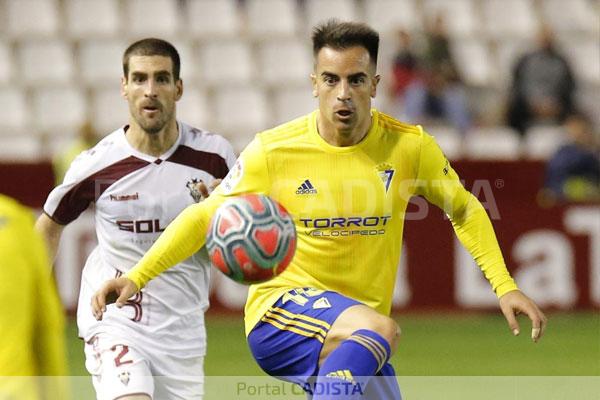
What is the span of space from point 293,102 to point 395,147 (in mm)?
10496

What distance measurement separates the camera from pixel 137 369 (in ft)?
21.4

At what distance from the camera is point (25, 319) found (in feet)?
12.8

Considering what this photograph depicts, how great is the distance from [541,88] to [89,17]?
578cm

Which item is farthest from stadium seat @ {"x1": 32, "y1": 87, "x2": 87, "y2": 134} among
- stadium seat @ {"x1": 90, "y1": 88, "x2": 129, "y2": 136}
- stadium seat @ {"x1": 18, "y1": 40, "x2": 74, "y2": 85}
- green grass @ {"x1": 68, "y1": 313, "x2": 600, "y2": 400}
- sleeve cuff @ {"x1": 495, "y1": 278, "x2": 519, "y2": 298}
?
sleeve cuff @ {"x1": 495, "y1": 278, "x2": 519, "y2": 298}

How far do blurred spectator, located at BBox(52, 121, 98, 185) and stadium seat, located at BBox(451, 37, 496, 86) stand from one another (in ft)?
18.8

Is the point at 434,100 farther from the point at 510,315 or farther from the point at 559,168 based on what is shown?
the point at 510,315

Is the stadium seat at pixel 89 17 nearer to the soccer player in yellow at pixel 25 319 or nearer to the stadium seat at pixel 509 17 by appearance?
the stadium seat at pixel 509 17

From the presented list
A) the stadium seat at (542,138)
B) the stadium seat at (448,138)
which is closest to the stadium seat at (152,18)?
the stadium seat at (448,138)

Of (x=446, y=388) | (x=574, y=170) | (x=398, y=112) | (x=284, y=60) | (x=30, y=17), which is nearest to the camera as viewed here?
(x=446, y=388)

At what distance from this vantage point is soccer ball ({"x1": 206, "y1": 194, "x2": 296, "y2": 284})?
224 inches

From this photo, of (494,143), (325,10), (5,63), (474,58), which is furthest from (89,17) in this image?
(494,143)

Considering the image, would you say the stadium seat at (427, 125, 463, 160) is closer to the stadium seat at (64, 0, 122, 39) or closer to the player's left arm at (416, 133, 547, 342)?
the stadium seat at (64, 0, 122, 39)

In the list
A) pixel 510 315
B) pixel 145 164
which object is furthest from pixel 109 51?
pixel 510 315

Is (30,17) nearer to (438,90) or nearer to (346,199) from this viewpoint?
(438,90)
